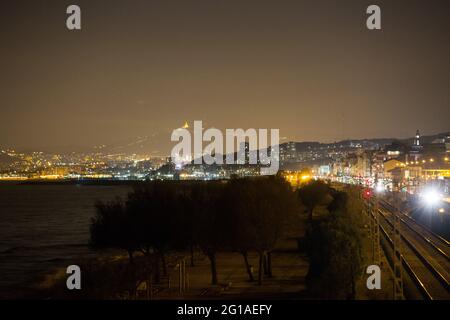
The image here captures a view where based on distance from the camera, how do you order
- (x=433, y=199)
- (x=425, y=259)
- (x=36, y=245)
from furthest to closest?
(x=433, y=199) → (x=36, y=245) → (x=425, y=259)

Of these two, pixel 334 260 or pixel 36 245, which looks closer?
pixel 334 260

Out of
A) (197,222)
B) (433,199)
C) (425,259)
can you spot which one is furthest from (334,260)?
(433,199)

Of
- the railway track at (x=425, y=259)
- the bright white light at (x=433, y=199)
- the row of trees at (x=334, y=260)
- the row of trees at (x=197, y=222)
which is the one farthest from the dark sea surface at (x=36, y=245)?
the bright white light at (x=433, y=199)

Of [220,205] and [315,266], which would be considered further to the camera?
[220,205]

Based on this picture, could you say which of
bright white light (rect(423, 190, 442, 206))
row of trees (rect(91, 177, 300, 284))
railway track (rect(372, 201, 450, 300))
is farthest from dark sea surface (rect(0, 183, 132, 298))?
bright white light (rect(423, 190, 442, 206))

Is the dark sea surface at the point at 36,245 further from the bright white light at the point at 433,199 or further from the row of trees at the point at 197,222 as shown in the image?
the bright white light at the point at 433,199

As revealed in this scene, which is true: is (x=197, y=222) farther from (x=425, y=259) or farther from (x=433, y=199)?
(x=433, y=199)
